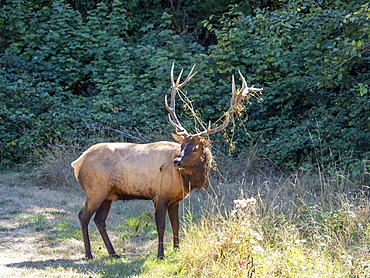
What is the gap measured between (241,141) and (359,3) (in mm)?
4400

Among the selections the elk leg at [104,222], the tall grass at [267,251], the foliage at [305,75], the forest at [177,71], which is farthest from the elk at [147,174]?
the forest at [177,71]

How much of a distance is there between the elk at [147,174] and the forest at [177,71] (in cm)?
376

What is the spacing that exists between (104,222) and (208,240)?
1932 millimetres

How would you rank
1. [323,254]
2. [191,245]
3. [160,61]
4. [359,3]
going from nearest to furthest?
[323,254]
[191,245]
[359,3]
[160,61]

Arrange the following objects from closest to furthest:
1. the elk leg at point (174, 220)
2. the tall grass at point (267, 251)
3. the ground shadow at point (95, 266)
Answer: the tall grass at point (267, 251) → the ground shadow at point (95, 266) → the elk leg at point (174, 220)

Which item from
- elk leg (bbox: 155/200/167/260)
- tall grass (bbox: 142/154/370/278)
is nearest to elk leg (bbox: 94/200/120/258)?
elk leg (bbox: 155/200/167/260)

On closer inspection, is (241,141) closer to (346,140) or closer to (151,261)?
(346,140)

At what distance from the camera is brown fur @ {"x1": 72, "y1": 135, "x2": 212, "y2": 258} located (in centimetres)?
721

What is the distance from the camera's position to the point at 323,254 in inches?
236

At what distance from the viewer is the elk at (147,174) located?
7.20 meters

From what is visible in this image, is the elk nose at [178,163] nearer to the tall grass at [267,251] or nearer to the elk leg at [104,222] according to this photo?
the tall grass at [267,251]

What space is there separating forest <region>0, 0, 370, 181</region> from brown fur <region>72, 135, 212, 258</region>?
3.88 metres

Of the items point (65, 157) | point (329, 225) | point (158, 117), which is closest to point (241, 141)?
point (158, 117)

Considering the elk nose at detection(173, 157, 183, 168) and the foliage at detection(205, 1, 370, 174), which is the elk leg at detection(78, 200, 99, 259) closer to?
the elk nose at detection(173, 157, 183, 168)
